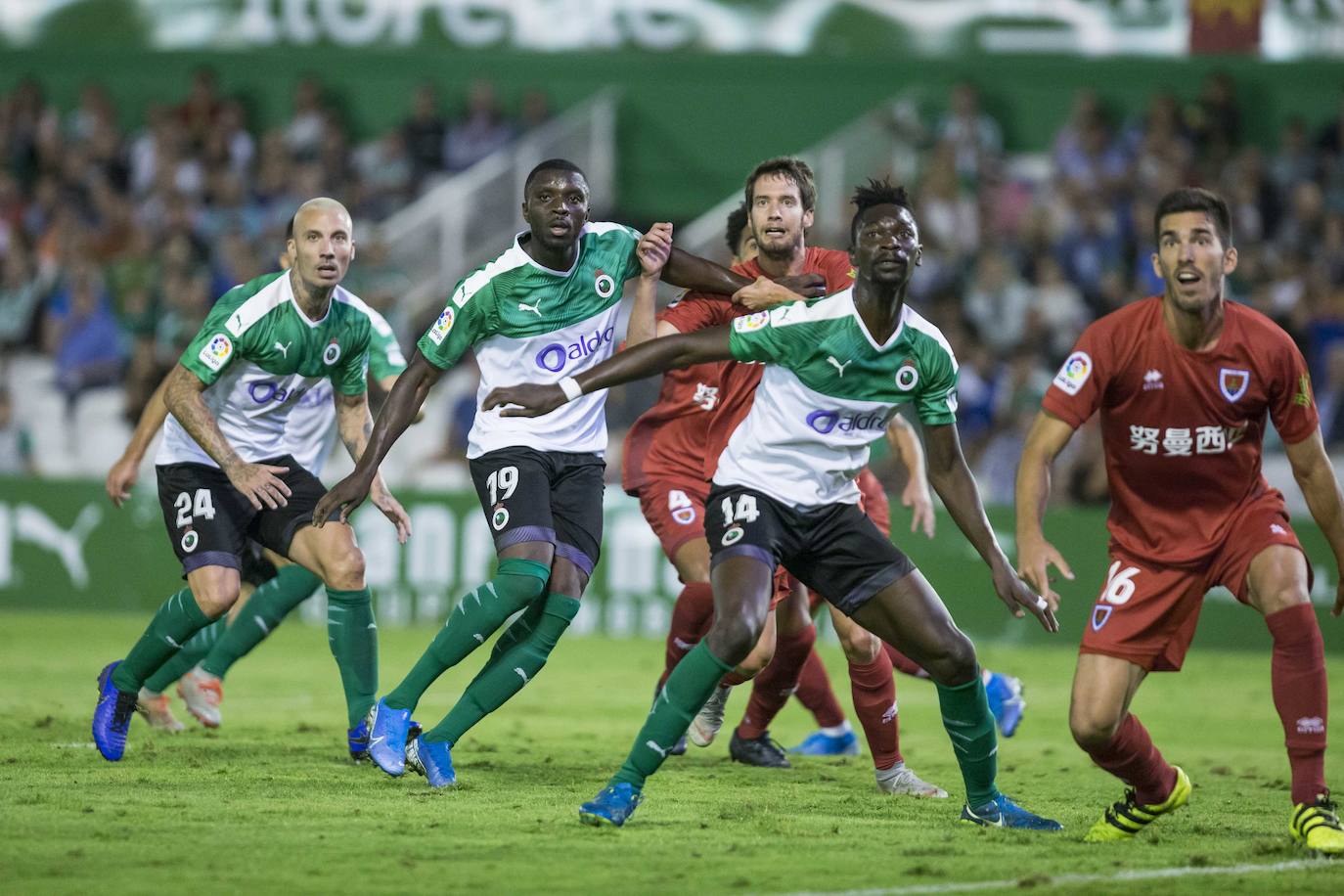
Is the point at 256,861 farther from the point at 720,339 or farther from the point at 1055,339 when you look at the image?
the point at 1055,339

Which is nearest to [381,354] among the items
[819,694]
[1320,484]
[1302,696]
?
[819,694]

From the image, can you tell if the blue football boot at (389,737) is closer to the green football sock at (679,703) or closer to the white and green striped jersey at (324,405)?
the green football sock at (679,703)

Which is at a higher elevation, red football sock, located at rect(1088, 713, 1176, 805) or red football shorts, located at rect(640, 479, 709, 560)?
red football shorts, located at rect(640, 479, 709, 560)

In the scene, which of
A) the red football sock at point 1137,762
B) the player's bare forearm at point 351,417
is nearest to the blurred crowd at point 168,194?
the player's bare forearm at point 351,417

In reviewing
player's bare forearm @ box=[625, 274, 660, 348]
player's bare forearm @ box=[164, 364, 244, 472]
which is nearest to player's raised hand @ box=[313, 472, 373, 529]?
player's bare forearm @ box=[164, 364, 244, 472]

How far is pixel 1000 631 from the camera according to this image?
15195mm

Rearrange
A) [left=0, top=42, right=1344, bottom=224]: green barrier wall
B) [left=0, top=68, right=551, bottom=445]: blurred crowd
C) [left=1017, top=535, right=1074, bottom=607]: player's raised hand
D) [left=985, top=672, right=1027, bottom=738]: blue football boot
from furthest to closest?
[left=0, top=42, right=1344, bottom=224]: green barrier wall
[left=0, top=68, right=551, bottom=445]: blurred crowd
[left=985, top=672, right=1027, bottom=738]: blue football boot
[left=1017, top=535, right=1074, bottom=607]: player's raised hand

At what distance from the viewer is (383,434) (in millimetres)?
7285

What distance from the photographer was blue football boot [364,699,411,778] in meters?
7.50

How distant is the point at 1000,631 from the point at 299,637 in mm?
6045

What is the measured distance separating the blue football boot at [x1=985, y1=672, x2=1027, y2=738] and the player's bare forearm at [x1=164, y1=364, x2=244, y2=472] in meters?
4.20

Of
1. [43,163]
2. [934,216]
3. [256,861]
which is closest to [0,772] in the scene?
[256,861]

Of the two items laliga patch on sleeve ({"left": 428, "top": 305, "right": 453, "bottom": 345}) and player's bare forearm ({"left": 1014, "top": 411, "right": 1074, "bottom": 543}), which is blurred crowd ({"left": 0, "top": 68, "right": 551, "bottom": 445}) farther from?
player's bare forearm ({"left": 1014, "top": 411, "right": 1074, "bottom": 543})

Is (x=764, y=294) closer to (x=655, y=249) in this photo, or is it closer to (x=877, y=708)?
(x=655, y=249)
